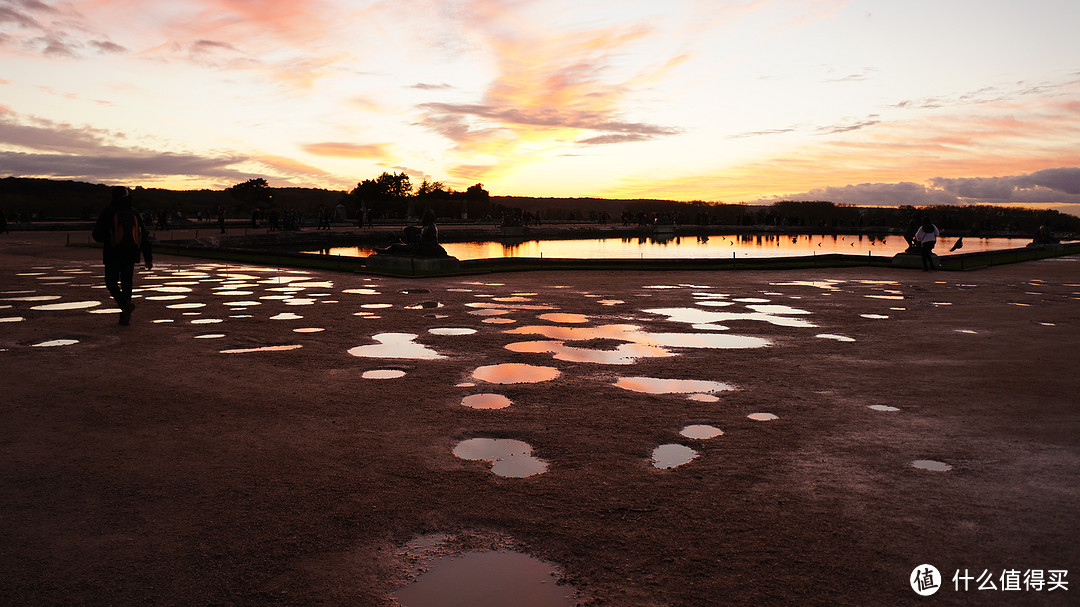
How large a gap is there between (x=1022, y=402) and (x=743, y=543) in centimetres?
423

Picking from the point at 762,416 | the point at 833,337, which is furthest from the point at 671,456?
the point at 833,337

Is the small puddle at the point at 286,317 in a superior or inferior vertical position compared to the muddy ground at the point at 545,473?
superior

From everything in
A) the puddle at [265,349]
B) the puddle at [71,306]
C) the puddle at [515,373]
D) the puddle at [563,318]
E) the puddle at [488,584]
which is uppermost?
the puddle at [71,306]

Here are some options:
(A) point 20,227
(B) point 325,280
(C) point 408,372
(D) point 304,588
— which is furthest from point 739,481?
(A) point 20,227

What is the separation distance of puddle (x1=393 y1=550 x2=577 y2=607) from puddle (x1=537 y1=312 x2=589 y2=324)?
303 inches

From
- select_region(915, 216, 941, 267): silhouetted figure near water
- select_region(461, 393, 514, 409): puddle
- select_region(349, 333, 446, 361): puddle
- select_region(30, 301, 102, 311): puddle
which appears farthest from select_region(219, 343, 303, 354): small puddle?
select_region(915, 216, 941, 267): silhouetted figure near water

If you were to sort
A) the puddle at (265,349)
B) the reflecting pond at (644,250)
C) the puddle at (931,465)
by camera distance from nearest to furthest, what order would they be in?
the puddle at (931,465)
the puddle at (265,349)
the reflecting pond at (644,250)

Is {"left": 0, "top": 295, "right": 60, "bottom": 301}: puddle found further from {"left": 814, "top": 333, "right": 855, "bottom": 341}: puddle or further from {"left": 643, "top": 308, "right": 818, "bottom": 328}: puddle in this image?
{"left": 814, "top": 333, "right": 855, "bottom": 341}: puddle

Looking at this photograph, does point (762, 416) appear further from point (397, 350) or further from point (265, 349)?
point (265, 349)

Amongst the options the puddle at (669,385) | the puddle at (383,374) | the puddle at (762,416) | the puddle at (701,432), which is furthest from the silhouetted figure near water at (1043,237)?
the puddle at (383,374)

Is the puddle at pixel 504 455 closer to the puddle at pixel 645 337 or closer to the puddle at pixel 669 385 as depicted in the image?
the puddle at pixel 669 385

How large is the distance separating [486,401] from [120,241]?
7.20 m

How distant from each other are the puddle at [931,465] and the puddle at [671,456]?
1.41 metres

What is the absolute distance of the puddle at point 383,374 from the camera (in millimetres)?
7168
